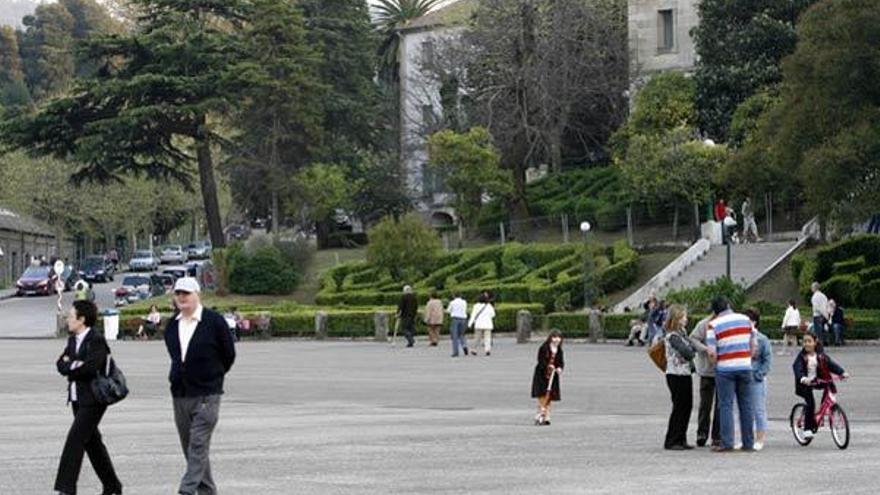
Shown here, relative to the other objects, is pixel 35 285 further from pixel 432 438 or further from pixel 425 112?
pixel 432 438

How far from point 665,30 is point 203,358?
231 feet

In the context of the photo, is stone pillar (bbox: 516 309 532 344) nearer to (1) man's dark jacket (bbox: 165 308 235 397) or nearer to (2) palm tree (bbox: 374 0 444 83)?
(1) man's dark jacket (bbox: 165 308 235 397)

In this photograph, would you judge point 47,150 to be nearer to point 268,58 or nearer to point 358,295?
point 268,58

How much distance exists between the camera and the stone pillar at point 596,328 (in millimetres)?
54500

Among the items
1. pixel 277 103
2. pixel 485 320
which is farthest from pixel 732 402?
pixel 277 103

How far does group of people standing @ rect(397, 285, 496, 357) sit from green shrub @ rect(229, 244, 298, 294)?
19.4m

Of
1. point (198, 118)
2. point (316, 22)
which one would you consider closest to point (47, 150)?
point (198, 118)

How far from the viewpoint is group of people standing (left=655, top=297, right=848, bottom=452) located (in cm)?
2039

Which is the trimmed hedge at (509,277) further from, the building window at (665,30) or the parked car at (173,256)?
the parked car at (173,256)

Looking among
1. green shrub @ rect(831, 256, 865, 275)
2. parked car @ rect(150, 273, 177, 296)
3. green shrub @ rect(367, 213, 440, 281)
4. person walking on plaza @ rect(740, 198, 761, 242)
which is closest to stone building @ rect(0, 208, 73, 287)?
parked car @ rect(150, 273, 177, 296)

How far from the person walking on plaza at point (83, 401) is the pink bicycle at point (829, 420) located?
886 cm

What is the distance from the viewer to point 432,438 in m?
22.3

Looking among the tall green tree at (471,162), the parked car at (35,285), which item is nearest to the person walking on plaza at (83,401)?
the tall green tree at (471,162)

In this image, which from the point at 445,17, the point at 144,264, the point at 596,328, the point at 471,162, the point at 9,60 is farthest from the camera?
the point at 9,60
